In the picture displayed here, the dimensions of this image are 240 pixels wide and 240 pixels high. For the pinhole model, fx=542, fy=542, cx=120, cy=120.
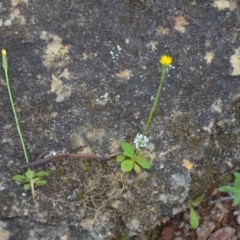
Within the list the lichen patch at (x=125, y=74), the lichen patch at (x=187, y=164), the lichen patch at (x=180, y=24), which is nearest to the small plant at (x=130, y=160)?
the lichen patch at (x=187, y=164)

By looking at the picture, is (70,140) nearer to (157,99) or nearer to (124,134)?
(124,134)

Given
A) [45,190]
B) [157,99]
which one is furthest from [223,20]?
[45,190]

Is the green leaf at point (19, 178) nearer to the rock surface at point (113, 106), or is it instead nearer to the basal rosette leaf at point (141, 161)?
the rock surface at point (113, 106)

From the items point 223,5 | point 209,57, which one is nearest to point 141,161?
point 209,57

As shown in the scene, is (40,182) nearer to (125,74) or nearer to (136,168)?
(136,168)

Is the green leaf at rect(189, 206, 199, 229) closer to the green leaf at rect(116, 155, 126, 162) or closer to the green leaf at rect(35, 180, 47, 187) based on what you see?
the green leaf at rect(116, 155, 126, 162)

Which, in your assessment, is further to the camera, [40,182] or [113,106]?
[113,106]
